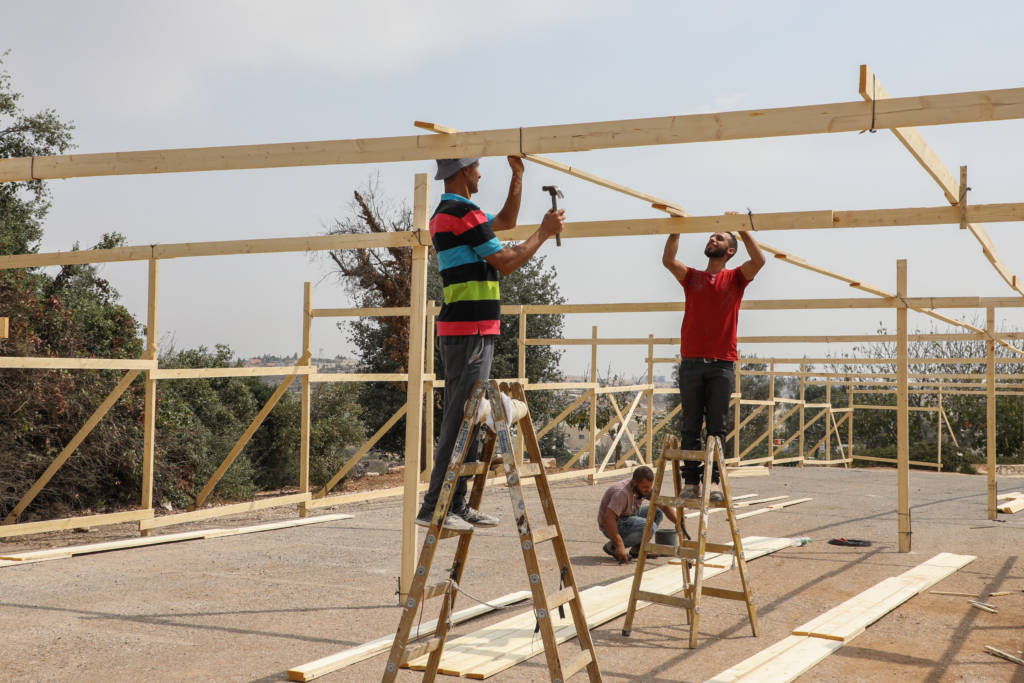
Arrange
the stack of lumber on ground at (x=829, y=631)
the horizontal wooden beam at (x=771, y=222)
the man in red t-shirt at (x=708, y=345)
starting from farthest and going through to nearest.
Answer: the man in red t-shirt at (x=708, y=345) → the horizontal wooden beam at (x=771, y=222) → the stack of lumber on ground at (x=829, y=631)

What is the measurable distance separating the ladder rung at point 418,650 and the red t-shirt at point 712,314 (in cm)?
255

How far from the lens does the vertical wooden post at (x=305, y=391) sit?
9.12 m

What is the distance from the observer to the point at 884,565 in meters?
6.94

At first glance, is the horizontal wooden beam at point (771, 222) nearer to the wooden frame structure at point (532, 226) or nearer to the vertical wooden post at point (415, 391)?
the wooden frame structure at point (532, 226)

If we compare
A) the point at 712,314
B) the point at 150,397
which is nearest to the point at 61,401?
the point at 150,397

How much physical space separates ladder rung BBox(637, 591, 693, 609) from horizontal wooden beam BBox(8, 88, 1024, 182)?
245cm

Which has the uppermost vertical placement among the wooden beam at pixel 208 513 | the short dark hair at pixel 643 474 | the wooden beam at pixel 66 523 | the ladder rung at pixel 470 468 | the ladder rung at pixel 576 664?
the ladder rung at pixel 470 468

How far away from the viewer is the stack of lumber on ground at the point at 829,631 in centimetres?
404

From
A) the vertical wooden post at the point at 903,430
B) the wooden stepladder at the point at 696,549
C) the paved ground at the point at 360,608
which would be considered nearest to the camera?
the paved ground at the point at 360,608

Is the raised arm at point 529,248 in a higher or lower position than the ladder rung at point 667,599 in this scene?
higher

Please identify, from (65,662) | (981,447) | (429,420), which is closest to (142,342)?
(429,420)

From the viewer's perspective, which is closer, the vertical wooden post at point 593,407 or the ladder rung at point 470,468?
the ladder rung at point 470,468

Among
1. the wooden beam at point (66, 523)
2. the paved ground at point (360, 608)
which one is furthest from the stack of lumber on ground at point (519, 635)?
the wooden beam at point (66, 523)

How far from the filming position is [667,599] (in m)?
4.77
